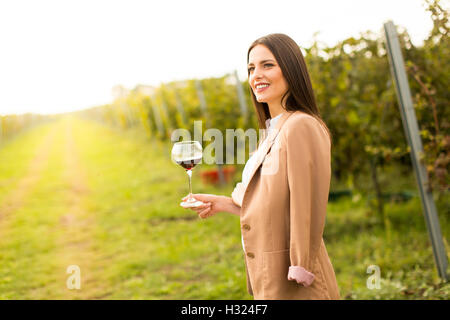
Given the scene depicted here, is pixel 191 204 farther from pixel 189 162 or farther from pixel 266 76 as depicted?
pixel 266 76

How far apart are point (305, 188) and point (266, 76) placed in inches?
17.2

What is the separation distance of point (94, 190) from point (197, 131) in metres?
2.34

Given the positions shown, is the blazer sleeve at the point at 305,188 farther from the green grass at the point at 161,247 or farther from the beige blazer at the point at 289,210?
the green grass at the point at 161,247

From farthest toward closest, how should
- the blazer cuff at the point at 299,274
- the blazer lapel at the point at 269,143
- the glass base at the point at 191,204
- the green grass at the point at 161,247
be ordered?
1. the green grass at the point at 161,247
2. the glass base at the point at 191,204
3. the blazer lapel at the point at 269,143
4. the blazer cuff at the point at 299,274

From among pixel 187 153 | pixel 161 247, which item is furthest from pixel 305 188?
pixel 161 247

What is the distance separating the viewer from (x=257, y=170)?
4.90 feet

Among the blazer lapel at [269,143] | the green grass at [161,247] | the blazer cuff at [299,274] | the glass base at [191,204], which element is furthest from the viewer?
the green grass at [161,247]

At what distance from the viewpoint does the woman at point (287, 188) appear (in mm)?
1389

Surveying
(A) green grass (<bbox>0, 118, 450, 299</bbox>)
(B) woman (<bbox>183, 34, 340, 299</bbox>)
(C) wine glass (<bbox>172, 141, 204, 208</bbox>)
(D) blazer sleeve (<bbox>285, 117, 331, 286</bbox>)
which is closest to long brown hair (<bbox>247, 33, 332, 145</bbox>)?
(B) woman (<bbox>183, 34, 340, 299</bbox>)

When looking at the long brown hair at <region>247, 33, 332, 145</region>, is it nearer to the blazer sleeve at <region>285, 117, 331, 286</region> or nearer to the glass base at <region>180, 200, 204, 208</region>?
the blazer sleeve at <region>285, 117, 331, 286</region>

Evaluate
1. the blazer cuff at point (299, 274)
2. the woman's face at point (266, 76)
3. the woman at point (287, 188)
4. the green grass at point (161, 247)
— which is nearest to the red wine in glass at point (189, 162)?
the woman at point (287, 188)

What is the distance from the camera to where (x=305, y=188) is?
4.54 feet

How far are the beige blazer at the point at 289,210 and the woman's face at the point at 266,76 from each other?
0.10 metres
